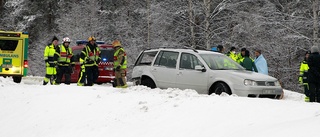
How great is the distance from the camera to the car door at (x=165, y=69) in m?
12.9

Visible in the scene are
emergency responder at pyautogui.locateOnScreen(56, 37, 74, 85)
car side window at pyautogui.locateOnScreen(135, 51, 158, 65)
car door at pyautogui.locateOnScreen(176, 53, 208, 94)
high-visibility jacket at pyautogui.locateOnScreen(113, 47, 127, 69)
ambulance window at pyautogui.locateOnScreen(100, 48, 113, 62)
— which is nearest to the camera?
car door at pyautogui.locateOnScreen(176, 53, 208, 94)

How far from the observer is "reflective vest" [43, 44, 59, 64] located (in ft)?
50.5

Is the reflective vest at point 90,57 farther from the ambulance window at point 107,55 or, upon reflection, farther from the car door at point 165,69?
the ambulance window at point 107,55

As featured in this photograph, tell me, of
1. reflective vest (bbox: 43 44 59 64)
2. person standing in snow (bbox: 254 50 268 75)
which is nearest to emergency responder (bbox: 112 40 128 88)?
reflective vest (bbox: 43 44 59 64)

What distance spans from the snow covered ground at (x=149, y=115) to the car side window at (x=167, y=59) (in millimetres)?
1825

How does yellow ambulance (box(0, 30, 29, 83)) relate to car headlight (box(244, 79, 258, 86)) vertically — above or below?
above

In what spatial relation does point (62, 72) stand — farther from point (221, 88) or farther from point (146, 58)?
point (221, 88)

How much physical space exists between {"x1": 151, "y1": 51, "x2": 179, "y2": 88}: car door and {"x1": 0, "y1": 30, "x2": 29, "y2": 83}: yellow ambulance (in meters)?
9.05

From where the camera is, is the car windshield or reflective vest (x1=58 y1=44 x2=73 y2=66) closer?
the car windshield

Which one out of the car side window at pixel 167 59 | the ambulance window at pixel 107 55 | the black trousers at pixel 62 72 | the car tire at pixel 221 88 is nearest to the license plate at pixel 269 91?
the car tire at pixel 221 88

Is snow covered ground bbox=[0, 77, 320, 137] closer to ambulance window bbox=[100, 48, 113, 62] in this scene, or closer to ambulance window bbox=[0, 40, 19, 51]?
ambulance window bbox=[100, 48, 113, 62]

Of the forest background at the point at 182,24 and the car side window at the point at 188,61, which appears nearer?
the car side window at the point at 188,61

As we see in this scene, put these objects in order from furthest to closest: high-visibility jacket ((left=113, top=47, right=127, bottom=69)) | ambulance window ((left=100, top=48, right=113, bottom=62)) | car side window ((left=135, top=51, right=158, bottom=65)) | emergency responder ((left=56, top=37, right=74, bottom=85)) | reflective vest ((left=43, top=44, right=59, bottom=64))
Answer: ambulance window ((left=100, top=48, right=113, bottom=62)), emergency responder ((left=56, top=37, right=74, bottom=85)), reflective vest ((left=43, top=44, right=59, bottom=64)), high-visibility jacket ((left=113, top=47, right=127, bottom=69)), car side window ((left=135, top=51, right=158, bottom=65))

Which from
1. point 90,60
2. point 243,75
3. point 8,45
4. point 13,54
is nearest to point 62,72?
point 90,60
